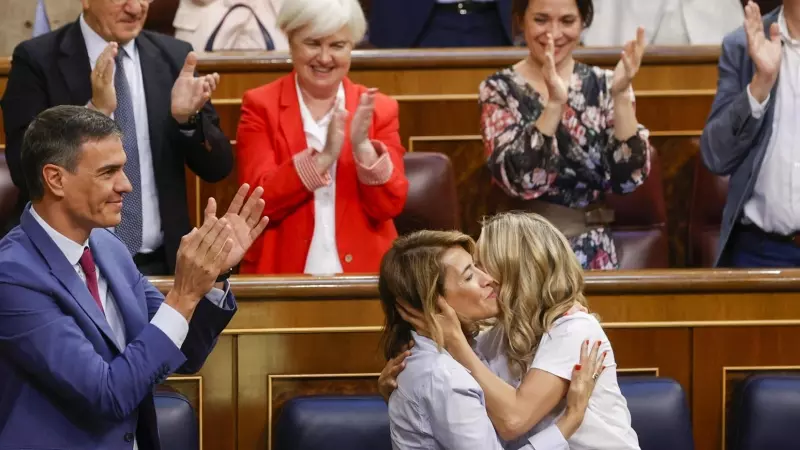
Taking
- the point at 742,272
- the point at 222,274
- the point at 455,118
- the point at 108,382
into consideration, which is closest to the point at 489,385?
the point at 222,274

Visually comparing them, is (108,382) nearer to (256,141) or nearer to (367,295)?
(367,295)

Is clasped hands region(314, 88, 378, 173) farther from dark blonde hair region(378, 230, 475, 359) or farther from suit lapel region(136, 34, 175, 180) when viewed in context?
dark blonde hair region(378, 230, 475, 359)

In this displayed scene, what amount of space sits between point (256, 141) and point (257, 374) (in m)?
0.57

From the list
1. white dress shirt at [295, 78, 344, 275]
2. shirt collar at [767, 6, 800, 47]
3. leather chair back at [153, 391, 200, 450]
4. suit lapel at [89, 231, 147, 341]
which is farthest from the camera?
shirt collar at [767, 6, 800, 47]

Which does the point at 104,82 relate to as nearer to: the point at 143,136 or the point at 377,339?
the point at 143,136

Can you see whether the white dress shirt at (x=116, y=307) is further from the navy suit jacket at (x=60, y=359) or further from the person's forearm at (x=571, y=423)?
the person's forearm at (x=571, y=423)

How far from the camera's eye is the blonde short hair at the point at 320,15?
2658 mm

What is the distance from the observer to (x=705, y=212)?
10.5 feet

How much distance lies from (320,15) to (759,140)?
93cm

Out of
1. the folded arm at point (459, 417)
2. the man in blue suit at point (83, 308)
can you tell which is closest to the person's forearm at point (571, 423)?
the folded arm at point (459, 417)

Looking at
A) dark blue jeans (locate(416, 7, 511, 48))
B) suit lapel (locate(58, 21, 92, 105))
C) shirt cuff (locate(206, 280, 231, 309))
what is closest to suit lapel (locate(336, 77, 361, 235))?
suit lapel (locate(58, 21, 92, 105))

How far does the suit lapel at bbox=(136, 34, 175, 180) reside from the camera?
104 inches

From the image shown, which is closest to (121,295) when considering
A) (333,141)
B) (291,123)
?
(333,141)

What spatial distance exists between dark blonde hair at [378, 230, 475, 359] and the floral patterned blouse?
676mm
